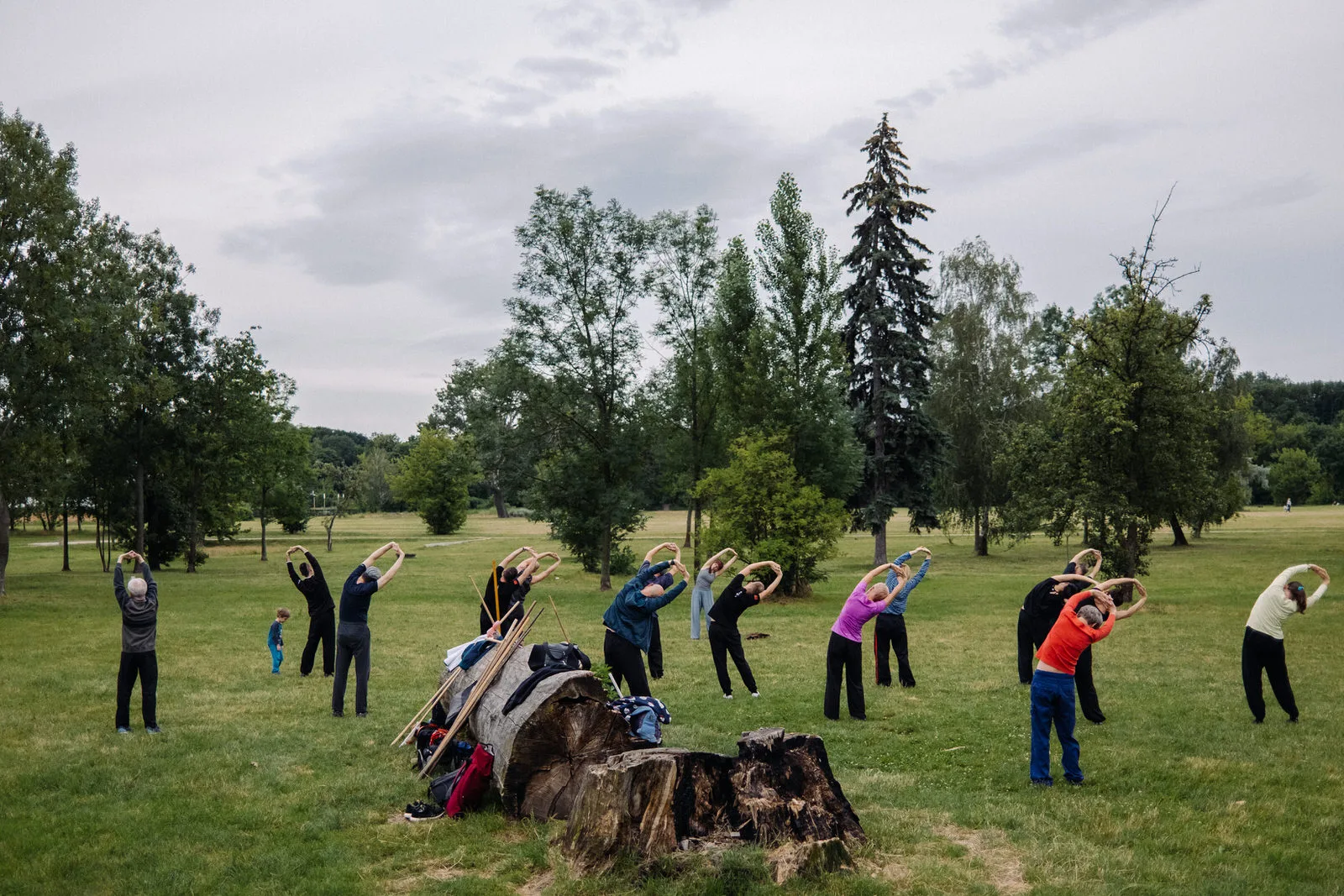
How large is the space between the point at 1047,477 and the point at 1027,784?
19231 mm

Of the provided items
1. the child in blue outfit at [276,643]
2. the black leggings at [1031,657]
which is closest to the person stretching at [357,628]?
the child in blue outfit at [276,643]

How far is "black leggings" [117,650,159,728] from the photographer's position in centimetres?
1188

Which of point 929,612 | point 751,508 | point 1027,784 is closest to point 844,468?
point 751,508

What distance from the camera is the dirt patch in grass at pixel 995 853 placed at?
7.26 meters

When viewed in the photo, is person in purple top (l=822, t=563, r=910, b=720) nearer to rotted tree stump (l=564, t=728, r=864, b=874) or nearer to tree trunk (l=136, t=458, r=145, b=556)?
rotted tree stump (l=564, t=728, r=864, b=874)

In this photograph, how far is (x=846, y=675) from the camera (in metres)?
12.7

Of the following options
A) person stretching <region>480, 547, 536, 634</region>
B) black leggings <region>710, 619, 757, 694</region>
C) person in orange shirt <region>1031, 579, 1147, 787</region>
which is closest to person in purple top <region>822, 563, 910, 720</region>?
black leggings <region>710, 619, 757, 694</region>

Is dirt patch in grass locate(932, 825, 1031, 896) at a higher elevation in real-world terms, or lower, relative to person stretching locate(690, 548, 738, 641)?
lower

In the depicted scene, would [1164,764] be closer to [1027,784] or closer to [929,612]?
[1027,784]

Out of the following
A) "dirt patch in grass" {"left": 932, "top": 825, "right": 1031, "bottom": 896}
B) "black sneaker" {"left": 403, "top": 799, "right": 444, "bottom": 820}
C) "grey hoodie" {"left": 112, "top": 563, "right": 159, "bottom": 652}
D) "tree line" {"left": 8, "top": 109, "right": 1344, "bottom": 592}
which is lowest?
"dirt patch in grass" {"left": 932, "top": 825, "right": 1031, "bottom": 896}

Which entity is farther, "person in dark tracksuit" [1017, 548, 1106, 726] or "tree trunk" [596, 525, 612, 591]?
"tree trunk" [596, 525, 612, 591]

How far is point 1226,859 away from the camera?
7.70m

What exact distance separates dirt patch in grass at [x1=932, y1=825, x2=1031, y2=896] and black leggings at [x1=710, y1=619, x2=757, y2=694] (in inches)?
207

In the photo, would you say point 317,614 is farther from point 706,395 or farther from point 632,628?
point 706,395
